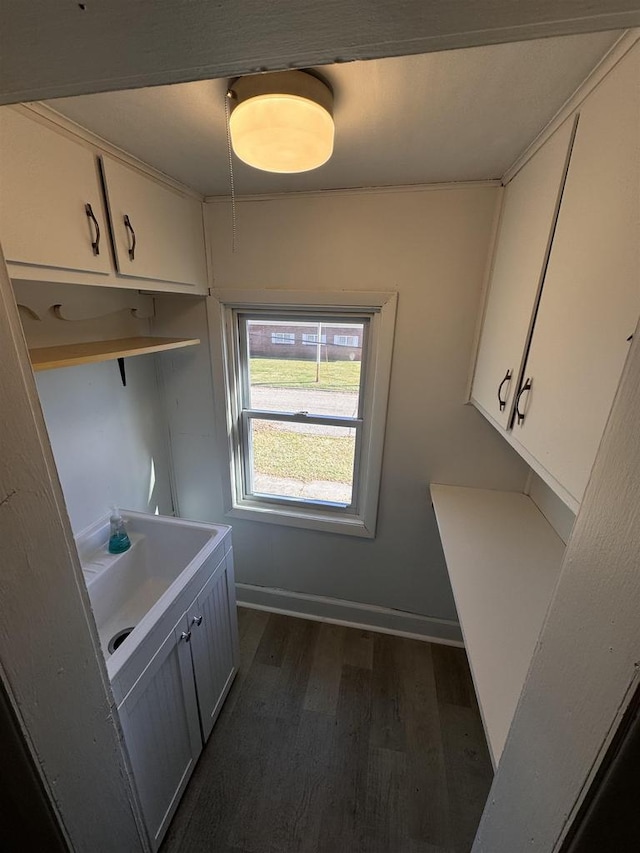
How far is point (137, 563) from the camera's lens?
1.51m

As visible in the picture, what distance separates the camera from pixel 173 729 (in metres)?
1.21

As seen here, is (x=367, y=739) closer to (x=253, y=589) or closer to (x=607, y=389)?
(x=253, y=589)

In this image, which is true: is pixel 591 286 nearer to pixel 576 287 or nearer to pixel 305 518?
pixel 576 287

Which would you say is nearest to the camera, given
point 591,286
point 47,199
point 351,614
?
point 591,286

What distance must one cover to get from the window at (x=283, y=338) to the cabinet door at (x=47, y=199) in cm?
83

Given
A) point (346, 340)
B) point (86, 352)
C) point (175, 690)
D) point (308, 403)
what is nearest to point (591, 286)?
point (346, 340)

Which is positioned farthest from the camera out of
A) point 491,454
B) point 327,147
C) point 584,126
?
point 491,454

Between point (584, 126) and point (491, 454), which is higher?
point (584, 126)

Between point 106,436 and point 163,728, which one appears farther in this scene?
point 106,436

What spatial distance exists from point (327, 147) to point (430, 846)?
2260mm

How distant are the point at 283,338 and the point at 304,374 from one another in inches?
8.4

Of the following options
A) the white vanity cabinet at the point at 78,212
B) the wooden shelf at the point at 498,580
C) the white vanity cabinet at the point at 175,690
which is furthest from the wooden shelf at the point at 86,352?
the wooden shelf at the point at 498,580

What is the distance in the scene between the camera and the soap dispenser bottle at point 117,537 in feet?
4.75

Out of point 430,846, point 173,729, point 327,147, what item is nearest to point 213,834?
point 173,729
